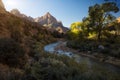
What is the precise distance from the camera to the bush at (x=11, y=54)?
11898mm

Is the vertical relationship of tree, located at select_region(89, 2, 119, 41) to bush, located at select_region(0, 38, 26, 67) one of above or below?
above

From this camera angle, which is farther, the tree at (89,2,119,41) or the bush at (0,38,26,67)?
the tree at (89,2,119,41)

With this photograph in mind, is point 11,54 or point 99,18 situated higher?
point 99,18

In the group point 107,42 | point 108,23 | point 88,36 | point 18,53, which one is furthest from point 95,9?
point 18,53

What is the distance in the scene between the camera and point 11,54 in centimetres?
1205

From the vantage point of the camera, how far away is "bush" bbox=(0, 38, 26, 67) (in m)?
11.9

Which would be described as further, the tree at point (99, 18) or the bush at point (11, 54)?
the tree at point (99, 18)

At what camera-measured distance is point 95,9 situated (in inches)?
1533

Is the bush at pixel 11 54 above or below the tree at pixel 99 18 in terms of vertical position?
below

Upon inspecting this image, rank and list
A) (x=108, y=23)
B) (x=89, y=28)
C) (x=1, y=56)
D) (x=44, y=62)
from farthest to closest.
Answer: (x=89, y=28)
(x=108, y=23)
(x=1, y=56)
(x=44, y=62)

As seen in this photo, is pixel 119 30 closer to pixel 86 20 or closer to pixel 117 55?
pixel 86 20

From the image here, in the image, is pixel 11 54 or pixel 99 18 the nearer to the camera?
pixel 11 54

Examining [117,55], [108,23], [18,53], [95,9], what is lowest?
[117,55]

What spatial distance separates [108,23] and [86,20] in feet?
19.5
